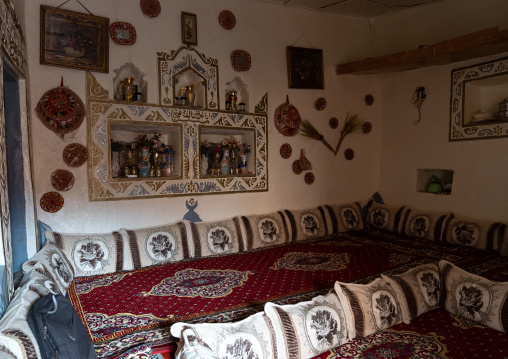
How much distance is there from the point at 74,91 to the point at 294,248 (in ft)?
8.53

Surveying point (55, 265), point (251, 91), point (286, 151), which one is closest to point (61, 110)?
point (55, 265)

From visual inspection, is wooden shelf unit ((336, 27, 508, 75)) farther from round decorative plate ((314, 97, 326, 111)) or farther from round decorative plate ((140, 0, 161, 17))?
round decorative plate ((140, 0, 161, 17))

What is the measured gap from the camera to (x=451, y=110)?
4.13 metres

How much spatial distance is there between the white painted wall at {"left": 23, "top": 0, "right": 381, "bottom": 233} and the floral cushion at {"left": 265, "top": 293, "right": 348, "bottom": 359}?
204 cm

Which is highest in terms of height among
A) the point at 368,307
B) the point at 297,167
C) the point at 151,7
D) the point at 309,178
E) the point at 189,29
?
the point at 151,7

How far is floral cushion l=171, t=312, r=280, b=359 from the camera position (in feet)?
5.64

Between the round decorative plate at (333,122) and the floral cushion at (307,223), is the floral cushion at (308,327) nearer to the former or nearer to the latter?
the floral cushion at (307,223)

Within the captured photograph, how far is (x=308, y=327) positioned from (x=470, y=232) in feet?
8.71

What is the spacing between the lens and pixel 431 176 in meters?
4.59

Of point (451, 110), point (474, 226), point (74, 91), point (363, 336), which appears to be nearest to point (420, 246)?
point (474, 226)

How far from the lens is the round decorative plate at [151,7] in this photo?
3.52 metres

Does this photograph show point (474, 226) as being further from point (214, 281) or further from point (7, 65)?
point (7, 65)

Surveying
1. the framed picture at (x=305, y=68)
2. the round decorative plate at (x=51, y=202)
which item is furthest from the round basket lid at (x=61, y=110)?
the framed picture at (x=305, y=68)

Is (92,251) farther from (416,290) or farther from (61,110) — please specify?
(416,290)
